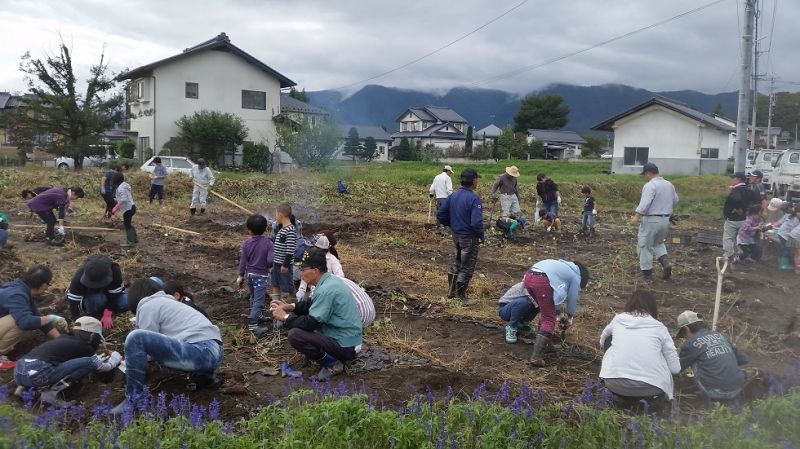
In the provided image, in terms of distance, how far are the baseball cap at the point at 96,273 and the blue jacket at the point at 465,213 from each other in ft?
13.4

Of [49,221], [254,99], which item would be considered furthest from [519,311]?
[254,99]

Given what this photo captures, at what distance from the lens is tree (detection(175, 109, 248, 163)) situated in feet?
101

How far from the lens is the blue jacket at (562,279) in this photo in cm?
552

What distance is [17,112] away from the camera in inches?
975

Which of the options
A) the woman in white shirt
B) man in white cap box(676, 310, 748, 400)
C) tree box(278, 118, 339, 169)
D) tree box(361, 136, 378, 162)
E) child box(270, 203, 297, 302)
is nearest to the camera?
Answer: the woman in white shirt

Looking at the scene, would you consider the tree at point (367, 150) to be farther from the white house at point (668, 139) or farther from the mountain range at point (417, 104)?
the white house at point (668, 139)

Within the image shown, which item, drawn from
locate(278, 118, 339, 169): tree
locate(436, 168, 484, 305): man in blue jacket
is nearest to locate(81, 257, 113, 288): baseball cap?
locate(436, 168, 484, 305): man in blue jacket

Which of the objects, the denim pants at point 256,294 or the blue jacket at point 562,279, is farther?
the denim pants at point 256,294

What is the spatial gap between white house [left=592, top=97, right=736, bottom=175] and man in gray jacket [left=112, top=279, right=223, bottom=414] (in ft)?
110

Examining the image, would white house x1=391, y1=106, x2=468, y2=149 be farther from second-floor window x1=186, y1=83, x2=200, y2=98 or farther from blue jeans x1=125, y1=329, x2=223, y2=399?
blue jeans x1=125, y1=329, x2=223, y2=399

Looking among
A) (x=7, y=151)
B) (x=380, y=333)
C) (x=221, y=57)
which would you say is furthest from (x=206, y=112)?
(x=380, y=333)

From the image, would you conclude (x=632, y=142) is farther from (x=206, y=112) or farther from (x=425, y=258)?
(x=425, y=258)

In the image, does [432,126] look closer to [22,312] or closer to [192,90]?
[192,90]

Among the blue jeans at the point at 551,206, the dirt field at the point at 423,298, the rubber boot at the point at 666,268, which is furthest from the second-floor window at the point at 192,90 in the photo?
the rubber boot at the point at 666,268
